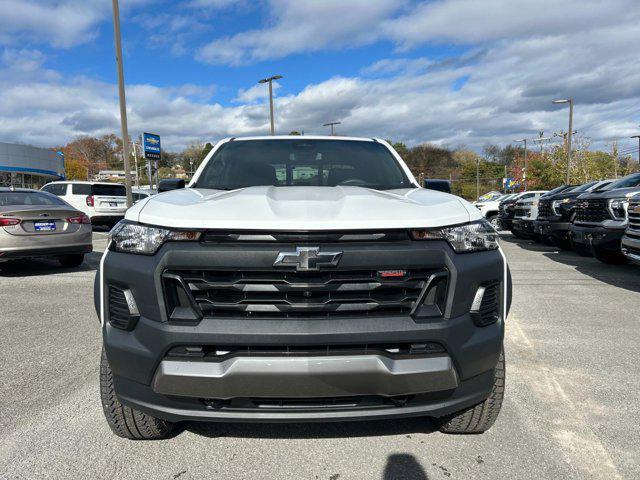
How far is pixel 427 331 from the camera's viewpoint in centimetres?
204

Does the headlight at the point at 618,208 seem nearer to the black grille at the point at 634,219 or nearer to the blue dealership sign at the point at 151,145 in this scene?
the black grille at the point at 634,219

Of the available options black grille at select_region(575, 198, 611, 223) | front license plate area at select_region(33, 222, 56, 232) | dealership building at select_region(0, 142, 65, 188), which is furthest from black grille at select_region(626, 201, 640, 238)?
dealership building at select_region(0, 142, 65, 188)

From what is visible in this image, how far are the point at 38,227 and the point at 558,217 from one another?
35.3 feet

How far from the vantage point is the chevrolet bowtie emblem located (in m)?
2.03

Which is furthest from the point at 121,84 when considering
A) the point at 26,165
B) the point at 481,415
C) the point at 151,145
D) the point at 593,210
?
the point at 26,165

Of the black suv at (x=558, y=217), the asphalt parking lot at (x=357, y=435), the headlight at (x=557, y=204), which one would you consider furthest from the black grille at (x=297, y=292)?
the headlight at (x=557, y=204)

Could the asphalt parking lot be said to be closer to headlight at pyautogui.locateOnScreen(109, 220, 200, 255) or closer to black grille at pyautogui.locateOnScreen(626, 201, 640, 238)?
headlight at pyautogui.locateOnScreen(109, 220, 200, 255)

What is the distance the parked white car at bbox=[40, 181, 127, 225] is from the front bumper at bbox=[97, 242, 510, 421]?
1405 cm

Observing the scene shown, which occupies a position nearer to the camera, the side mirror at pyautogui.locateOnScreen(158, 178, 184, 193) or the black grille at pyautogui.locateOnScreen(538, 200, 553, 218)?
the side mirror at pyautogui.locateOnScreen(158, 178, 184, 193)

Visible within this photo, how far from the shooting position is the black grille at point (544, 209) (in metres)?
11.6

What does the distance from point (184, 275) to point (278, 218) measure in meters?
0.48

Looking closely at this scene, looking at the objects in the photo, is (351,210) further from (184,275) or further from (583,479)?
(583,479)

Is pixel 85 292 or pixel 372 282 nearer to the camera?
pixel 372 282

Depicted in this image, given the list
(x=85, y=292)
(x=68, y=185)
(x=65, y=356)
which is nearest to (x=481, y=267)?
(x=65, y=356)
